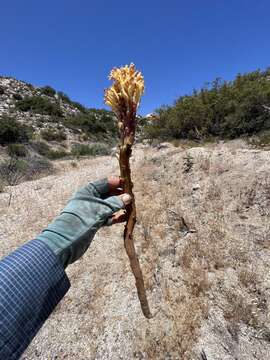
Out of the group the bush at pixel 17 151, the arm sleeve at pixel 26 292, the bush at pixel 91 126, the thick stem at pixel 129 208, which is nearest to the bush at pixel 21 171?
the bush at pixel 17 151

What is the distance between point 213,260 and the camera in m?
3.01

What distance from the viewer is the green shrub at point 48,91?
24.5 m

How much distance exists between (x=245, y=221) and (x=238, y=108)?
5055mm

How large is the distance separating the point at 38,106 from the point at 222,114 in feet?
54.7

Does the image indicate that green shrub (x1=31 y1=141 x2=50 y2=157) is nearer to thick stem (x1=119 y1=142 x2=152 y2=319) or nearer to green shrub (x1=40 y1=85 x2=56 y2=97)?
thick stem (x1=119 y1=142 x2=152 y2=319)

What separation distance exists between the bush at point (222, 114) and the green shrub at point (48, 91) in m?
18.4

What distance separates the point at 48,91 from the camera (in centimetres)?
2484

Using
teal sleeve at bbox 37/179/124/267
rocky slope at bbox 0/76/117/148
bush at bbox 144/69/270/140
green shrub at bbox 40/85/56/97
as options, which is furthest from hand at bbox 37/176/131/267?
green shrub at bbox 40/85/56/97

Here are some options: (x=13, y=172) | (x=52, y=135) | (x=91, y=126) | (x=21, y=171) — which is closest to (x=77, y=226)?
(x=13, y=172)

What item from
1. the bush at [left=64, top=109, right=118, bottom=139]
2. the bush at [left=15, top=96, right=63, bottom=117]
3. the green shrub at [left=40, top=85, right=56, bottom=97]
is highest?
the green shrub at [left=40, top=85, right=56, bottom=97]

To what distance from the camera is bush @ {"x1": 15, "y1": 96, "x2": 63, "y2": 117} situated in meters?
19.5

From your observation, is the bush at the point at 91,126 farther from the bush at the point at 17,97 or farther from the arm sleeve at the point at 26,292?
the arm sleeve at the point at 26,292

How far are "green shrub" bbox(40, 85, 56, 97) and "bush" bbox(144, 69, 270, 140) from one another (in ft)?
60.5

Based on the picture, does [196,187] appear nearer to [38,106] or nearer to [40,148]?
[40,148]
